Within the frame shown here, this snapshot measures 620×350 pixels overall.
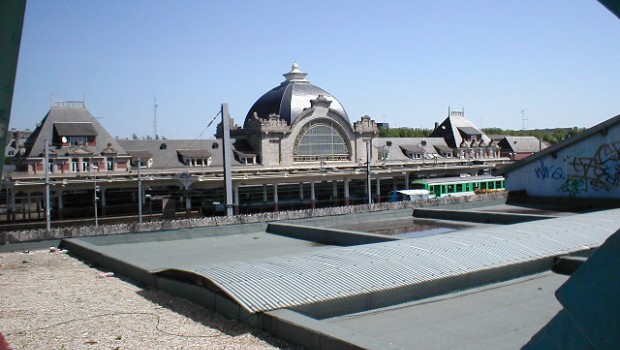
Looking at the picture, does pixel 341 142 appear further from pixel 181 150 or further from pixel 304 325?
pixel 304 325

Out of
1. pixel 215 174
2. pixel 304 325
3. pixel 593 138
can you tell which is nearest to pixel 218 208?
pixel 215 174

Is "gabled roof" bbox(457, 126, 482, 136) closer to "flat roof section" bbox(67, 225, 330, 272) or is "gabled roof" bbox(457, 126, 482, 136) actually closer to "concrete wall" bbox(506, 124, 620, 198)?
"concrete wall" bbox(506, 124, 620, 198)

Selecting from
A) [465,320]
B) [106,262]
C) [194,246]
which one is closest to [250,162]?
[194,246]

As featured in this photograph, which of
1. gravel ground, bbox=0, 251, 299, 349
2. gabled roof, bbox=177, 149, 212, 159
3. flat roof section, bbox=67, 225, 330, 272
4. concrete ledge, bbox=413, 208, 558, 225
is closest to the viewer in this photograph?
gravel ground, bbox=0, 251, 299, 349

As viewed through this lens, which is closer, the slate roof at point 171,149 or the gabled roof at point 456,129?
the slate roof at point 171,149

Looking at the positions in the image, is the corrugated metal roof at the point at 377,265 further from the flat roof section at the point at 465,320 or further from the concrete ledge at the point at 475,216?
the concrete ledge at the point at 475,216

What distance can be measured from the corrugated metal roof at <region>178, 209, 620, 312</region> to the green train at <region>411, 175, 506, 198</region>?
106 ft

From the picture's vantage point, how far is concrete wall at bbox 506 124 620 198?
32406mm

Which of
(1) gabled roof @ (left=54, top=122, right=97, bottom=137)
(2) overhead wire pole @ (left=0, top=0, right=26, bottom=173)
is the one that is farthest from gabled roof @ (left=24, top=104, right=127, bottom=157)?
(2) overhead wire pole @ (left=0, top=0, right=26, bottom=173)

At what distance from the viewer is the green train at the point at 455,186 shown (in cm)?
5016

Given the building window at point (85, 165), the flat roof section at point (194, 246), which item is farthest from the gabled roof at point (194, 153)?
the flat roof section at point (194, 246)

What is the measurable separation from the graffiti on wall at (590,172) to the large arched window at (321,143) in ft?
94.1

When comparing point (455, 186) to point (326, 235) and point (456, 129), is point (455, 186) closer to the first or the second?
point (456, 129)

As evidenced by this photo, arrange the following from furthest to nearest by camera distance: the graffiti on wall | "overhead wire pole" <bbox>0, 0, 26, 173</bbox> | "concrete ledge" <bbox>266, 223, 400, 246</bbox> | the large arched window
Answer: the large arched window → the graffiti on wall → "concrete ledge" <bbox>266, 223, 400, 246</bbox> → "overhead wire pole" <bbox>0, 0, 26, 173</bbox>
